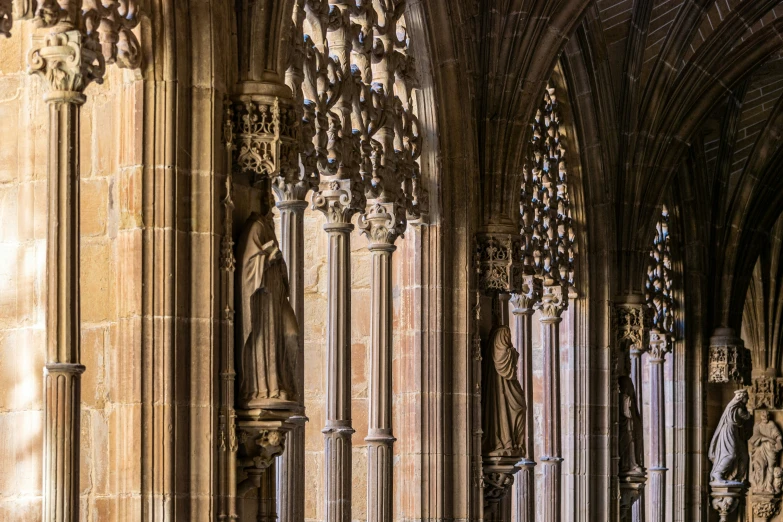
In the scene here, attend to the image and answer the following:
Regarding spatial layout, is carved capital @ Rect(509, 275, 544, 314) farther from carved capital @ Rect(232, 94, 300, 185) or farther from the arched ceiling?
carved capital @ Rect(232, 94, 300, 185)

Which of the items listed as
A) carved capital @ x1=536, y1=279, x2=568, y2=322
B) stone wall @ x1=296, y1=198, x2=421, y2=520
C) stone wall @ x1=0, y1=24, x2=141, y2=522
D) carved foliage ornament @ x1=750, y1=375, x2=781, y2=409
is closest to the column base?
stone wall @ x1=0, y1=24, x2=141, y2=522

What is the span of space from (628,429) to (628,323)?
43.9 inches

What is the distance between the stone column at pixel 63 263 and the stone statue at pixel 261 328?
4.23 ft

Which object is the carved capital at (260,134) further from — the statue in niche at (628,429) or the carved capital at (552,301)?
the statue in niche at (628,429)

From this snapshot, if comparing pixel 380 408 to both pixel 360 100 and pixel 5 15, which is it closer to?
pixel 360 100

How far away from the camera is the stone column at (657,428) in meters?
19.2

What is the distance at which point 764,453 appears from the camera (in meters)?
22.7

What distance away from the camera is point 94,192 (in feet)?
29.8

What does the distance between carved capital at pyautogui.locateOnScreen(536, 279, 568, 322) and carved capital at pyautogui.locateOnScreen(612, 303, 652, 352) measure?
3.61 feet

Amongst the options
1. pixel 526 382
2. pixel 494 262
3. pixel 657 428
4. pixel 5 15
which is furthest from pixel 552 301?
pixel 5 15

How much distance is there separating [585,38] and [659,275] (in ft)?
13.4

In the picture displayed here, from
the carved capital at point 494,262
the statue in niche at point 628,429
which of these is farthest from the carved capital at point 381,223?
the statue in niche at point 628,429

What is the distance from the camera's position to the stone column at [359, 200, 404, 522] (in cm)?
1205

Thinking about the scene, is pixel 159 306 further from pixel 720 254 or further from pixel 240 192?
pixel 720 254
